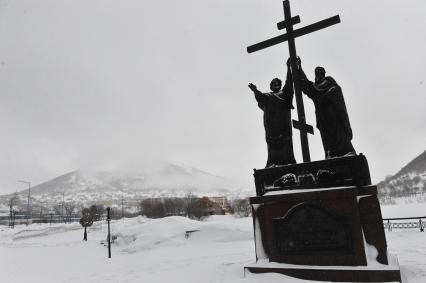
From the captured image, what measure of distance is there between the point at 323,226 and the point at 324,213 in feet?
0.76

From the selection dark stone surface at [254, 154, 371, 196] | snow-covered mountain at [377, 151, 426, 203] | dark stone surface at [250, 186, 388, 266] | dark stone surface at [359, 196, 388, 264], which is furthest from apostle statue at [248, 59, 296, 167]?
snow-covered mountain at [377, 151, 426, 203]

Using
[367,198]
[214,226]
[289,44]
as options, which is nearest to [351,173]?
[367,198]

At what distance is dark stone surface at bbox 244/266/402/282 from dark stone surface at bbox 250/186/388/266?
0.18m

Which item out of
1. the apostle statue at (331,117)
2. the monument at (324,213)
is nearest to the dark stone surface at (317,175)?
the monument at (324,213)

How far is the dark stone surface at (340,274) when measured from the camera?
18.1 ft

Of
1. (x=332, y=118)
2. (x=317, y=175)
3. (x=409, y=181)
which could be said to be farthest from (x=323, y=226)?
(x=409, y=181)

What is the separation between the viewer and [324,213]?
6254 millimetres

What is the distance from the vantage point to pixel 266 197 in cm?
690

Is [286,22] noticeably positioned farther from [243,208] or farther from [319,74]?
[243,208]

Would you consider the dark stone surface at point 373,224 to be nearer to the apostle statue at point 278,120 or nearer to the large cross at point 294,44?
the large cross at point 294,44

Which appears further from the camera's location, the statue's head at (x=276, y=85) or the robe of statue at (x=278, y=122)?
the statue's head at (x=276, y=85)

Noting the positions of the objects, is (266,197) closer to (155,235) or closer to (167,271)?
(167,271)

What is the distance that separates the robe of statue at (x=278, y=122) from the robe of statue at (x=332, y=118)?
67cm

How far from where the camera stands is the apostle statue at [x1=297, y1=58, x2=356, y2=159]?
671cm
